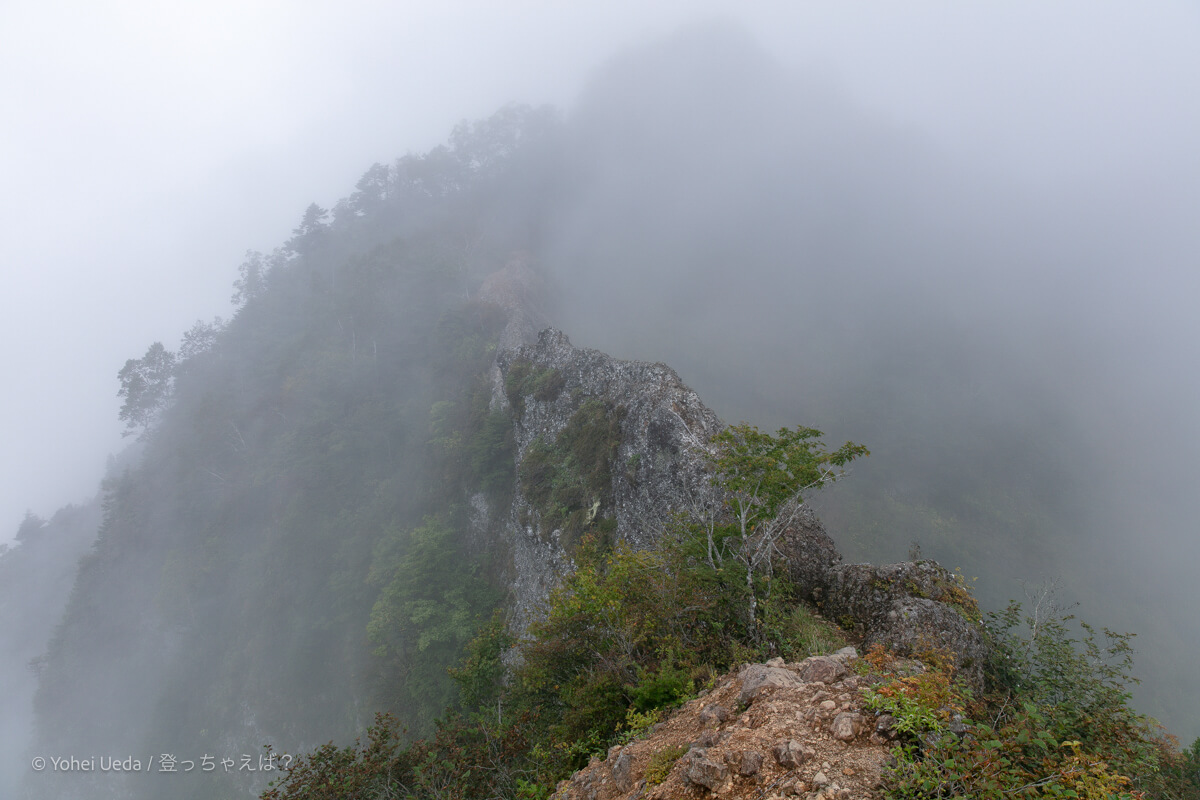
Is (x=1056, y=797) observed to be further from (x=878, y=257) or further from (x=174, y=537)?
(x=878, y=257)

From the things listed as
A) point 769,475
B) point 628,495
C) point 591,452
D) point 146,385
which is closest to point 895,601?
point 769,475

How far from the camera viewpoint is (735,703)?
5.36m

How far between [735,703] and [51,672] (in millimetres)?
61799

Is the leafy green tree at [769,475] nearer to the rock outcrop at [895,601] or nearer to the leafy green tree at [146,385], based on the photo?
the rock outcrop at [895,601]

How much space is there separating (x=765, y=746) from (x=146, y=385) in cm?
6369

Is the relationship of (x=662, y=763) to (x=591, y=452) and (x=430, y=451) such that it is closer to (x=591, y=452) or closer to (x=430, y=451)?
(x=591, y=452)

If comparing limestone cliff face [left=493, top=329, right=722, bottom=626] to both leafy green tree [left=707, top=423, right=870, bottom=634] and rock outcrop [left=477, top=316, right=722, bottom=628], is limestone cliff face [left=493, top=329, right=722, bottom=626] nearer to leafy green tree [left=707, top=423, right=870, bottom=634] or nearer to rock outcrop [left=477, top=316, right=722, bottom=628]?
rock outcrop [left=477, top=316, right=722, bottom=628]

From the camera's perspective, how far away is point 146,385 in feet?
152

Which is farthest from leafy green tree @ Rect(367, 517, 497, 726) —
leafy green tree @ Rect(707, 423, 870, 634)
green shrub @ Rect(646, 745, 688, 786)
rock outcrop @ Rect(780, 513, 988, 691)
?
green shrub @ Rect(646, 745, 688, 786)

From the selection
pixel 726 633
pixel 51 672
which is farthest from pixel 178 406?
pixel 726 633

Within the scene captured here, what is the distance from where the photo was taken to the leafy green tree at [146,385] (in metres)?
45.6

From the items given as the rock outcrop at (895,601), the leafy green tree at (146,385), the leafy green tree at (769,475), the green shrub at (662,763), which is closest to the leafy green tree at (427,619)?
the rock outcrop at (895,601)

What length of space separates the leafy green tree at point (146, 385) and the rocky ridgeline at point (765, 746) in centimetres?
6089

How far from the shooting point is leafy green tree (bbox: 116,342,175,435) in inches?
1794
